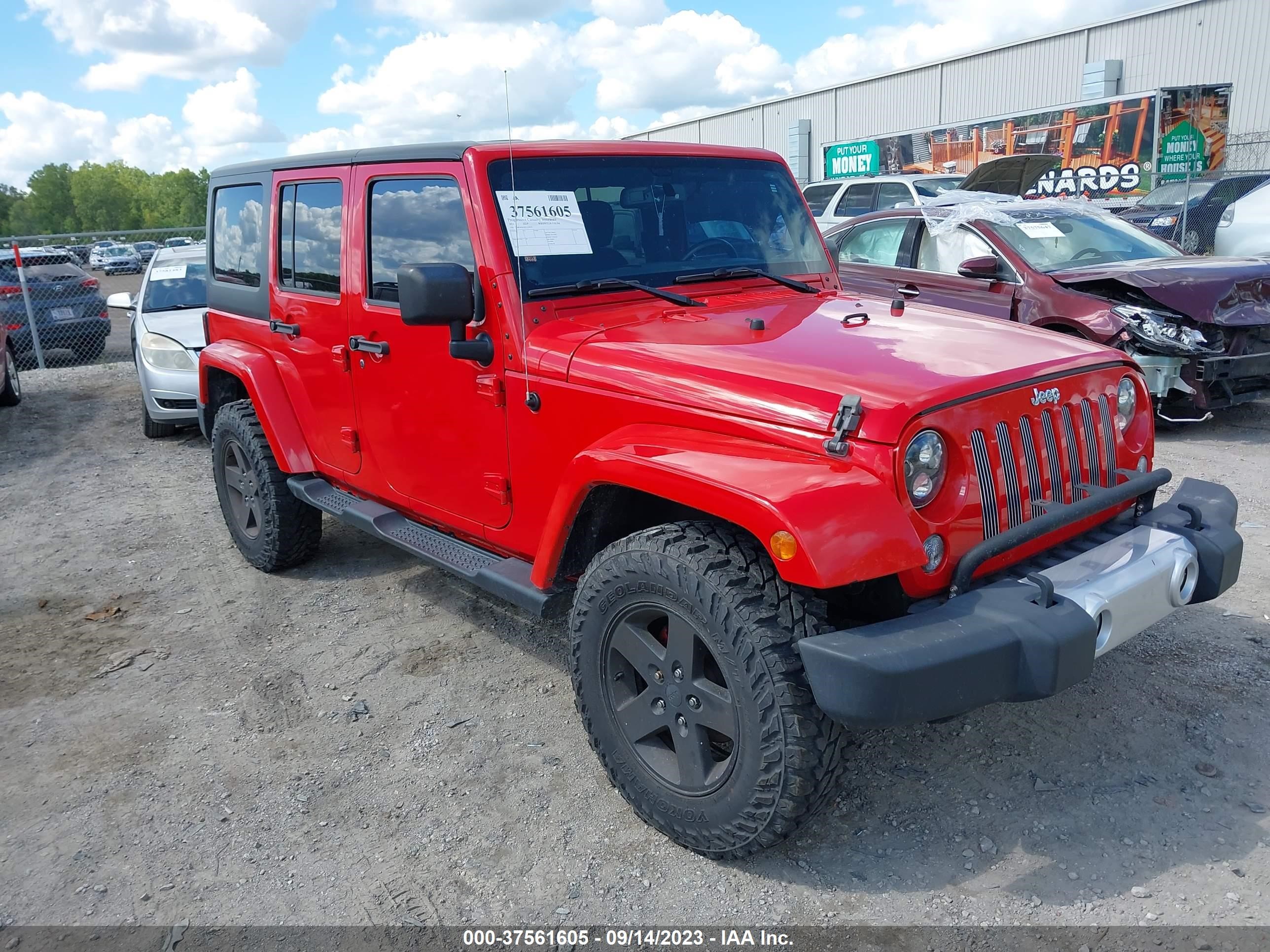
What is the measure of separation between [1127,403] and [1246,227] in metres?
11.0

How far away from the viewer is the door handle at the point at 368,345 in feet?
12.7

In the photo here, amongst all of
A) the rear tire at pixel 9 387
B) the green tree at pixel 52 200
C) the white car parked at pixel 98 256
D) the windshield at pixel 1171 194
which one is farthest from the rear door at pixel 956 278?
the green tree at pixel 52 200

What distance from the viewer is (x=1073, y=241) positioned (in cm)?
749

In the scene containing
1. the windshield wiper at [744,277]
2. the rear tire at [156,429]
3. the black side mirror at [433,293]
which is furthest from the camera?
the rear tire at [156,429]

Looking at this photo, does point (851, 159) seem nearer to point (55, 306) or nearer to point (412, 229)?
point (55, 306)

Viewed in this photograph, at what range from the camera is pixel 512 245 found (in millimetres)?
3354

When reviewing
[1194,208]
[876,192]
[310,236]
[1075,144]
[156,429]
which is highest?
[1075,144]

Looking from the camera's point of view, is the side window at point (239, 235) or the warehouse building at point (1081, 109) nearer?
the side window at point (239, 235)

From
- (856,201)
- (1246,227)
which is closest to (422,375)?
(856,201)

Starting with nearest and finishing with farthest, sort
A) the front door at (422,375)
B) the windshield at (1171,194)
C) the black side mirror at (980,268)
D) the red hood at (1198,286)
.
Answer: the front door at (422,375), the red hood at (1198,286), the black side mirror at (980,268), the windshield at (1171,194)

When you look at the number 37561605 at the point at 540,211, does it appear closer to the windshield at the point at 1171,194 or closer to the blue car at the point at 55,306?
the blue car at the point at 55,306

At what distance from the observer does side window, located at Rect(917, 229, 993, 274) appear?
24.8 feet

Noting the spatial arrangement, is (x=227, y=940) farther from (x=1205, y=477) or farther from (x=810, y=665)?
(x=1205, y=477)

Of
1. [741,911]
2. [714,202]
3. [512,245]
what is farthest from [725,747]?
[714,202]
